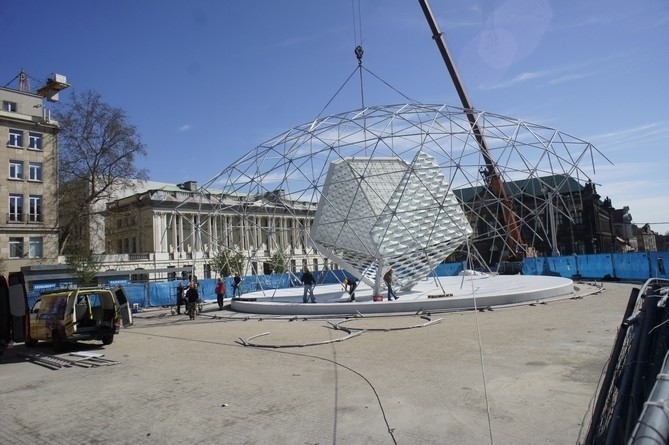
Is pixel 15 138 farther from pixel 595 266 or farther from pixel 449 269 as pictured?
pixel 595 266

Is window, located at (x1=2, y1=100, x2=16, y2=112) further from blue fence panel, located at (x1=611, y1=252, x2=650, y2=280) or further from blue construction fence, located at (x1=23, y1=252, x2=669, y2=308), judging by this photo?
blue fence panel, located at (x1=611, y1=252, x2=650, y2=280)

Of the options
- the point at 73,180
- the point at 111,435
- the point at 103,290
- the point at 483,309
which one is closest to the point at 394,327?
the point at 483,309

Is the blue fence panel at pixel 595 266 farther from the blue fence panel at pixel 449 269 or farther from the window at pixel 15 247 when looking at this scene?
the window at pixel 15 247

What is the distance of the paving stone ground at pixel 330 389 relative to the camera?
6.15 m

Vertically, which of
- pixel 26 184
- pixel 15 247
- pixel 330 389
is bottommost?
pixel 330 389

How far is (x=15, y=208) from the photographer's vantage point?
4109 centimetres

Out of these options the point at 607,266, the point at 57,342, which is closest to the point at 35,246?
the point at 57,342

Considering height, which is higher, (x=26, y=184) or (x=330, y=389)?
(x=26, y=184)

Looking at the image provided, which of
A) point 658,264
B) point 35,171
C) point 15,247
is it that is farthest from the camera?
point 35,171

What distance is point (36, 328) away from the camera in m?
14.7

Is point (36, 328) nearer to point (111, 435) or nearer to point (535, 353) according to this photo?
point (111, 435)

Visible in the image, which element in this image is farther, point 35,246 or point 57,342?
point 35,246

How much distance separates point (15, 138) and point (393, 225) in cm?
3630

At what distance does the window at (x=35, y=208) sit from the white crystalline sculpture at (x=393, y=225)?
2994 cm
